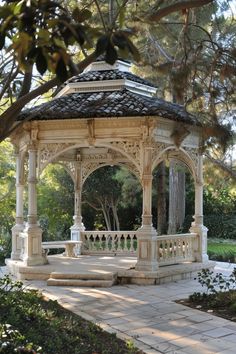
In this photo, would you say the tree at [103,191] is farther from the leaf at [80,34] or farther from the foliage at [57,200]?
the leaf at [80,34]

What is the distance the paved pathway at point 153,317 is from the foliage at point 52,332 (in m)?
0.34

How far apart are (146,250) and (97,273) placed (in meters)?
1.15

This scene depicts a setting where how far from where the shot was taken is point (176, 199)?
1962cm

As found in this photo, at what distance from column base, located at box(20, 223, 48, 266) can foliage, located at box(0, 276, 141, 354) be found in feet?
12.5

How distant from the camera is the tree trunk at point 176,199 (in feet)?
62.2

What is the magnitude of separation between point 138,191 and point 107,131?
9.85m

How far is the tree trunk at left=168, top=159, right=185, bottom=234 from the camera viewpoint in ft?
62.2

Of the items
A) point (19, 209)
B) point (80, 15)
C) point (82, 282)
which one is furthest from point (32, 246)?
point (80, 15)

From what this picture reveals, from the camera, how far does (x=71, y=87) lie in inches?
457

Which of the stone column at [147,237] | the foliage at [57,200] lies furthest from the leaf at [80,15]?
the foliage at [57,200]

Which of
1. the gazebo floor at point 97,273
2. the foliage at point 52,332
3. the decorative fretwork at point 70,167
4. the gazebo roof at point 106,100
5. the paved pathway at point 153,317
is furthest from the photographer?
the decorative fretwork at point 70,167

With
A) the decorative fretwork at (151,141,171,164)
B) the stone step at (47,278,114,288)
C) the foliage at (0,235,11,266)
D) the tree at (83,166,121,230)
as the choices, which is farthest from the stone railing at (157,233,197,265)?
the tree at (83,166,121,230)

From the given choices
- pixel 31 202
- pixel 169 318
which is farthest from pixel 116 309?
pixel 31 202

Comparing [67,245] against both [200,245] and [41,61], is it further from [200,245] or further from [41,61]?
[41,61]
